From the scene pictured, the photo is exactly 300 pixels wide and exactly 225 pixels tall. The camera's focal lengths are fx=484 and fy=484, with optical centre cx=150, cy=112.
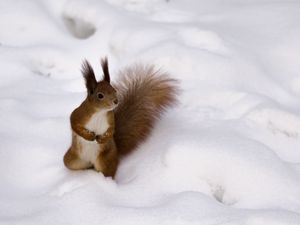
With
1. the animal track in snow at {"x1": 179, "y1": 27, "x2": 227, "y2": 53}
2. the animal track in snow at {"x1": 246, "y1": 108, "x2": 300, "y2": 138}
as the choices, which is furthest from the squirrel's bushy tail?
the animal track in snow at {"x1": 179, "y1": 27, "x2": 227, "y2": 53}

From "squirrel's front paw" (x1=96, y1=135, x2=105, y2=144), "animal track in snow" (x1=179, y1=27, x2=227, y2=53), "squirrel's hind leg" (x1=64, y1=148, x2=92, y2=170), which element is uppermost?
"squirrel's front paw" (x1=96, y1=135, x2=105, y2=144)

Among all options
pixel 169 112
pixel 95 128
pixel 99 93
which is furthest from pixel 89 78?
pixel 169 112

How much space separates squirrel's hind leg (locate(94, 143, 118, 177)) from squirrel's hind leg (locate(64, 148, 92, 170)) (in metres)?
0.06

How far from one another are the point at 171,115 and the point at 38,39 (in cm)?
115

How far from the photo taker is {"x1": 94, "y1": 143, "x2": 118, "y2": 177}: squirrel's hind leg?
6.35 feet

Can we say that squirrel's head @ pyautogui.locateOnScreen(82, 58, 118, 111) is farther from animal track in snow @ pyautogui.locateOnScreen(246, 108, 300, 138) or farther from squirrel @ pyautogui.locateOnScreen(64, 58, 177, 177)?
animal track in snow @ pyautogui.locateOnScreen(246, 108, 300, 138)

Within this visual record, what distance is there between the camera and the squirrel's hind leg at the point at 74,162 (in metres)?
1.98

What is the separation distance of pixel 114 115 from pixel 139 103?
4.9 inches

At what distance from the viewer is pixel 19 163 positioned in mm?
2121

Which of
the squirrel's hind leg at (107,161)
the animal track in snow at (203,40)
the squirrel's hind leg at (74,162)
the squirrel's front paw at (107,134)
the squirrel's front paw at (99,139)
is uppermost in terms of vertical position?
the squirrel's front paw at (107,134)

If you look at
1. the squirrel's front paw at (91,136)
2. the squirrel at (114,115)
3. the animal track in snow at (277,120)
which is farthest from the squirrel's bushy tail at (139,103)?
the animal track in snow at (277,120)

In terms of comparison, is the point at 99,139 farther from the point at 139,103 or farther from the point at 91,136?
the point at 139,103

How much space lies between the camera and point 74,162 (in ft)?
6.54

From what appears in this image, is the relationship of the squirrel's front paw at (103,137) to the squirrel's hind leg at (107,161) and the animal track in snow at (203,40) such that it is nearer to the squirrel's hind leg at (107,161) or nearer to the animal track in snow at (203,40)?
the squirrel's hind leg at (107,161)
